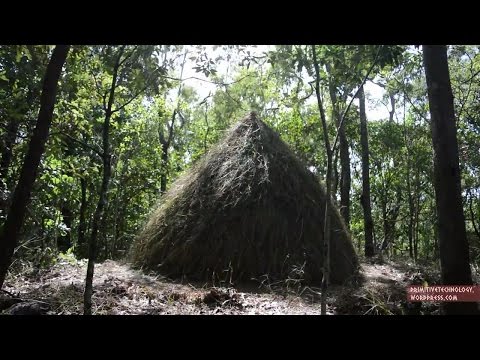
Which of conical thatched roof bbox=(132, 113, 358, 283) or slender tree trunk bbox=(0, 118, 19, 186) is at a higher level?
slender tree trunk bbox=(0, 118, 19, 186)

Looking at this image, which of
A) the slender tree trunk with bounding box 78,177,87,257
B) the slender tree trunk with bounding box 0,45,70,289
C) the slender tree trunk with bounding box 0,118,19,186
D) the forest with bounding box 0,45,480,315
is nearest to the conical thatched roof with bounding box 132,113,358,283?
the forest with bounding box 0,45,480,315

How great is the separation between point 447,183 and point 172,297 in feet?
11.8

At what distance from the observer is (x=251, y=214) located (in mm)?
6398

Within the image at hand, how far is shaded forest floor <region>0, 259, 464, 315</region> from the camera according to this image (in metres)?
4.65

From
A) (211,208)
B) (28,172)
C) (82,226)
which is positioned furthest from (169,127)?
(28,172)

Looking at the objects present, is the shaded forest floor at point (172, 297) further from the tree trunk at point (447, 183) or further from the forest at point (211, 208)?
the tree trunk at point (447, 183)

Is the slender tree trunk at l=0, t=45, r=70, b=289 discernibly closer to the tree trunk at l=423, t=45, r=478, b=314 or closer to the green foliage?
the green foliage

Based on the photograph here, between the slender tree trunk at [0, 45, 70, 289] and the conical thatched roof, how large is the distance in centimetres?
341

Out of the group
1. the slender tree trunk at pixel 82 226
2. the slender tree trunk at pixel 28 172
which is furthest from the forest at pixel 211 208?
the slender tree trunk at pixel 82 226
